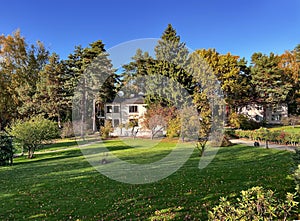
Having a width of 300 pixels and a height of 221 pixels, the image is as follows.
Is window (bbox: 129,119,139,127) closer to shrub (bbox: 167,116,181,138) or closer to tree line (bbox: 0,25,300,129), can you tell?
tree line (bbox: 0,25,300,129)

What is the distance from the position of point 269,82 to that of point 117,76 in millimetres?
21354

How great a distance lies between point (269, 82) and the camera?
3133 cm

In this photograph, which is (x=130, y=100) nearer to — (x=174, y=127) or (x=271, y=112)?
(x=174, y=127)

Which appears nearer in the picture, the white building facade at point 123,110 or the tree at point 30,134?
the tree at point 30,134

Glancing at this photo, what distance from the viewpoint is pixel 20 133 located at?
49.4 feet

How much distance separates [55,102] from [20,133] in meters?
15.1

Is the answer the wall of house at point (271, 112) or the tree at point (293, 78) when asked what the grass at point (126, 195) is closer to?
the wall of house at point (271, 112)

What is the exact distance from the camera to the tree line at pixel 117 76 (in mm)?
27031

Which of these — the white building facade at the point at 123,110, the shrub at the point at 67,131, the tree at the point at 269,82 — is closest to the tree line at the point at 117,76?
the tree at the point at 269,82

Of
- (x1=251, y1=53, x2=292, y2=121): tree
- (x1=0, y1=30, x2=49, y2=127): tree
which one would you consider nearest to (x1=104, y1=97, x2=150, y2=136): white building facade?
(x1=0, y1=30, x2=49, y2=127): tree

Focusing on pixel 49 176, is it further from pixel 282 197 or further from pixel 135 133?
pixel 135 133

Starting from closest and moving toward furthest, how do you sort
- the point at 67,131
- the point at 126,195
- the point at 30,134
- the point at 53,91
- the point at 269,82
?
the point at 126,195 → the point at 30,134 → the point at 67,131 → the point at 53,91 → the point at 269,82

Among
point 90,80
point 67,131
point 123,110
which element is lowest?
point 67,131

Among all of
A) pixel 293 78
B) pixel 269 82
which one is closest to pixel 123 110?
pixel 269 82
